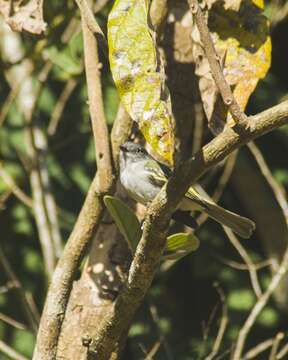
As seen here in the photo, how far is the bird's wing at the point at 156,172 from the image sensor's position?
3.00 meters

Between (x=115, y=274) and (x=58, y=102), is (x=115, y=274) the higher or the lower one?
the lower one

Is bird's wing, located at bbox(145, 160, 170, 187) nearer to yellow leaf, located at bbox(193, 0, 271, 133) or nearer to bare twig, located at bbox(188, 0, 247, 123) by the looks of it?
yellow leaf, located at bbox(193, 0, 271, 133)

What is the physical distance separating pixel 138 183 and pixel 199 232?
4.21 ft

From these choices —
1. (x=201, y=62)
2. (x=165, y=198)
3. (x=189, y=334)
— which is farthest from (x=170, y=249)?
(x=189, y=334)

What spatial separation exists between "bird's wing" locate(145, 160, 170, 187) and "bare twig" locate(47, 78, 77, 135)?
1.02 meters

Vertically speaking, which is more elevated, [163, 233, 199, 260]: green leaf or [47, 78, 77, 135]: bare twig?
[47, 78, 77, 135]: bare twig

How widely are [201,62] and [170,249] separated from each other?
594 millimetres

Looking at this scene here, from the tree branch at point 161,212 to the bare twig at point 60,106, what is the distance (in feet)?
7.17

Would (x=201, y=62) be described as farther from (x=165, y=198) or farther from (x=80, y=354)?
(x=80, y=354)

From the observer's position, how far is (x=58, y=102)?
4160mm

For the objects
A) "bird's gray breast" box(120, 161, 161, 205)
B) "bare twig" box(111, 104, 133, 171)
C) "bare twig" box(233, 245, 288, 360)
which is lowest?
"bare twig" box(233, 245, 288, 360)

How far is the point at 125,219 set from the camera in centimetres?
200

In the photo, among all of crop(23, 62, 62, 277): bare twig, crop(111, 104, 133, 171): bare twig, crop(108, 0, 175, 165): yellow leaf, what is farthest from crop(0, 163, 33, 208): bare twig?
crop(108, 0, 175, 165): yellow leaf

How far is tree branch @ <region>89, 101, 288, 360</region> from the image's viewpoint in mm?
1514
